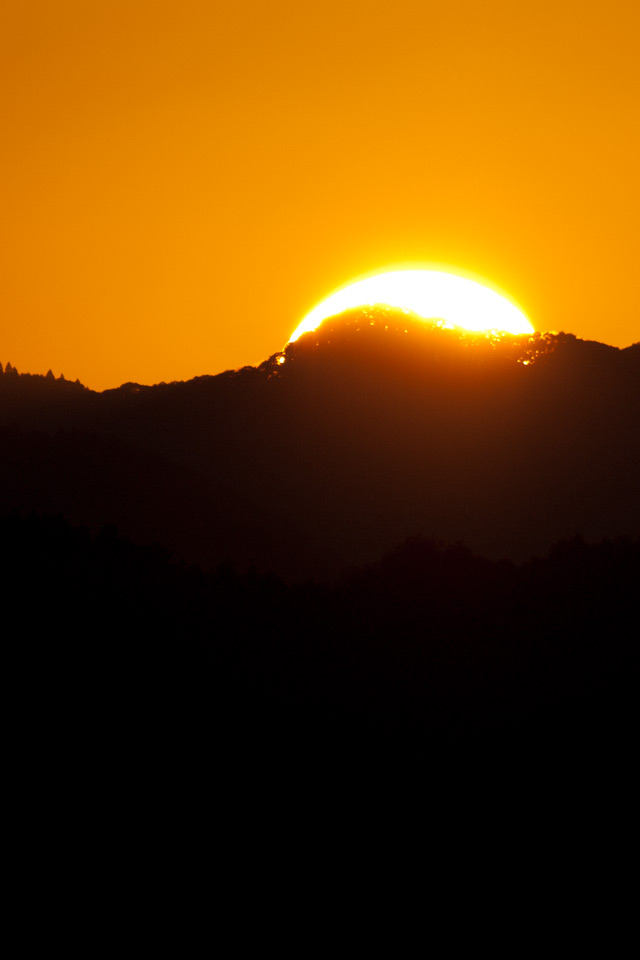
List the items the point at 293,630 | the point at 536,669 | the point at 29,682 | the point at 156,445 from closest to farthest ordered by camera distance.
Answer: the point at 29,682 < the point at 536,669 < the point at 293,630 < the point at 156,445

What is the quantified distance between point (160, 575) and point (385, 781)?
1070cm

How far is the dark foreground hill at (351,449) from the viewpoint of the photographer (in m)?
59.8

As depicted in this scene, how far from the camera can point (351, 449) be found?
80.8 meters

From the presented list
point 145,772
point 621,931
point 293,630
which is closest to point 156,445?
point 293,630

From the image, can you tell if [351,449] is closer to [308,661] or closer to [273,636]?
[273,636]

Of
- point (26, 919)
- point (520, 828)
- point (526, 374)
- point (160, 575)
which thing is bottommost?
point (26, 919)

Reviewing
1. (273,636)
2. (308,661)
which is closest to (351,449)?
(273,636)

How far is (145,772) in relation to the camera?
2602 centimetres

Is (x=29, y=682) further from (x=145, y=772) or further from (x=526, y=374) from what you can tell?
(x=526, y=374)

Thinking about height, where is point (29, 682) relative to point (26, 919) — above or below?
above

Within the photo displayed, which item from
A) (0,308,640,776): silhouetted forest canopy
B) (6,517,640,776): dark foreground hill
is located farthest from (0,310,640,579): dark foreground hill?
(6,517,640,776): dark foreground hill

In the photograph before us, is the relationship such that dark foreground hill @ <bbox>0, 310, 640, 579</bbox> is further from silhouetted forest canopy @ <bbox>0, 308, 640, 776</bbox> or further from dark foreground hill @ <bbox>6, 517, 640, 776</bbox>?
dark foreground hill @ <bbox>6, 517, 640, 776</bbox>

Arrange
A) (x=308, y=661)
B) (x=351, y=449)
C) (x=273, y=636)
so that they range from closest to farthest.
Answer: (x=308, y=661)
(x=273, y=636)
(x=351, y=449)

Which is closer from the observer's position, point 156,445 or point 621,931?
point 621,931
